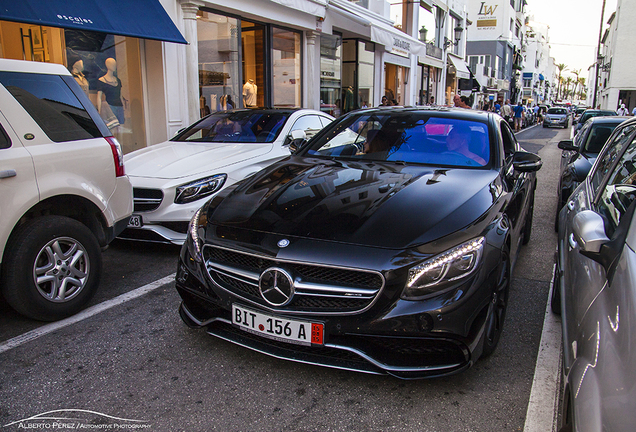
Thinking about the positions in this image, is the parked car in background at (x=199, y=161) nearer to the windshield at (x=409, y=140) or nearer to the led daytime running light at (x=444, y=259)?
the windshield at (x=409, y=140)

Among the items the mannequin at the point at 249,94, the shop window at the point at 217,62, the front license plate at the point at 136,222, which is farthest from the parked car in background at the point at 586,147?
the mannequin at the point at 249,94

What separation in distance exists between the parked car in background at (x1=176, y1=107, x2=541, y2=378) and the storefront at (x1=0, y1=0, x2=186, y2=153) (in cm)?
579

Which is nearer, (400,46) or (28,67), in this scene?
(28,67)

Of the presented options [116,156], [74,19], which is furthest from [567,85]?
[116,156]

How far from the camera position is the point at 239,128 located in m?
6.51

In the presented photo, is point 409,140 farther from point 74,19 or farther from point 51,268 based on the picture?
point 74,19

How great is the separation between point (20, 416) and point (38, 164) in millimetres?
1647

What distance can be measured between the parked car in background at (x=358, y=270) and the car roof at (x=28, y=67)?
160 cm

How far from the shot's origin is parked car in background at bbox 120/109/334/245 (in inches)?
190

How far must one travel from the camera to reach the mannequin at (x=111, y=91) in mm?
9430

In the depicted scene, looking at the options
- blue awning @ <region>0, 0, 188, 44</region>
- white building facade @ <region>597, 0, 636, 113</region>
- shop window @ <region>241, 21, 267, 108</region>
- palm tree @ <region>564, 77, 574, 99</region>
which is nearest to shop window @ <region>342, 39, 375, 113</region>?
shop window @ <region>241, 21, 267, 108</region>

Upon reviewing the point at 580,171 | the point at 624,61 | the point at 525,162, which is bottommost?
the point at 580,171

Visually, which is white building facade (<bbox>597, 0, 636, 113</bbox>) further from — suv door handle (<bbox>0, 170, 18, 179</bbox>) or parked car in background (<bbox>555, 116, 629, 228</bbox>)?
suv door handle (<bbox>0, 170, 18, 179</bbox>)

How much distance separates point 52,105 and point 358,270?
2.60m
